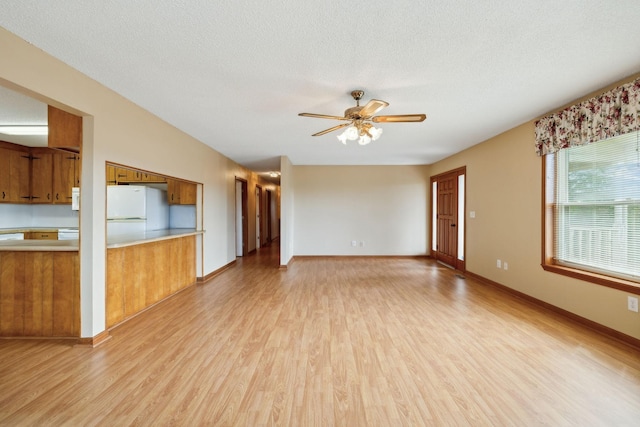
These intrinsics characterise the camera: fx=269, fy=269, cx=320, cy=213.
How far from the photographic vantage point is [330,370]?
2.04 m

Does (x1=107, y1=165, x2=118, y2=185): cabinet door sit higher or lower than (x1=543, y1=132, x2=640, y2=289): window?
higher

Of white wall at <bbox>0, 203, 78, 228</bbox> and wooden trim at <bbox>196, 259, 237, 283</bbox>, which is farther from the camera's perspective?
white wall at <bbox>0, 203, 78, 228</bbox>

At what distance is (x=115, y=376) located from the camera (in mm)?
1969

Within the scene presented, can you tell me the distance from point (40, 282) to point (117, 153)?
4.56 feet

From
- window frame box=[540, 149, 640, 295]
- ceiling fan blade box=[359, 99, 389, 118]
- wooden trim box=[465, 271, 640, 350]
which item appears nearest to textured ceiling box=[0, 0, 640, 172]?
ceiling fan blade box=[359, 99, 389, 118]

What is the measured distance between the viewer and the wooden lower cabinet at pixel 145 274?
9.19 feet

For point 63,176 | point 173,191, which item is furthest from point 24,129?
point 173,191

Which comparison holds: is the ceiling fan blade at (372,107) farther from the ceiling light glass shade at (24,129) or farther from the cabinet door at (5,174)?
the cabinet door at (5,174)

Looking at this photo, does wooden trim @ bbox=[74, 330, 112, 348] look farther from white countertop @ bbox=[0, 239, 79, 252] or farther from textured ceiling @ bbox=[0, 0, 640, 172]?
textured ceiling @ bbox=[0, 0, 640, 172]

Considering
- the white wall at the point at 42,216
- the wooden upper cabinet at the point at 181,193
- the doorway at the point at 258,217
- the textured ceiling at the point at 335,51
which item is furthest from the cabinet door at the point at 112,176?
the doorway at the point at 258,217

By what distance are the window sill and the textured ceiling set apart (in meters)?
1.87

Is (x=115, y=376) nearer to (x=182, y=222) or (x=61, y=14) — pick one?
(x=61, y=14)

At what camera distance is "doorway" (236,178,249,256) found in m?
6.98

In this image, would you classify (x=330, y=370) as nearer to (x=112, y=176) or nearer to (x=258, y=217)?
(x=112, y=176)
